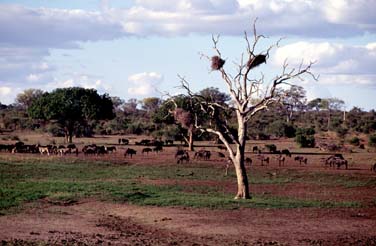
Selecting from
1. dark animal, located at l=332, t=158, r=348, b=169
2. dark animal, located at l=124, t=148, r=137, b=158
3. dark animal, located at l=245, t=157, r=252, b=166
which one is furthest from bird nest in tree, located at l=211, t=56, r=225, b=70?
dark animal, located at l=124, t=148, r=137, b=158

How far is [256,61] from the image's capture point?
2717cm

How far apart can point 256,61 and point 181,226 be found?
9407mm

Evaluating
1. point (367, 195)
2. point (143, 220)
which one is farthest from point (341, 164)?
point (143, 220)

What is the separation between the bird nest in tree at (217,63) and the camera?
27172mm

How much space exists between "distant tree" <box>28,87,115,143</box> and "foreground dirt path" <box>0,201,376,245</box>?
1821 inches

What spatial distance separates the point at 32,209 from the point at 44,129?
73.9m

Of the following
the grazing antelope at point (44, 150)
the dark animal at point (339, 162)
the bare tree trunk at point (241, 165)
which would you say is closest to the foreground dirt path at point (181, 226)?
the bare tree trunk at point (241, 165)

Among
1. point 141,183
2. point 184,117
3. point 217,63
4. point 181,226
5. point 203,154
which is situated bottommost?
point 181,226

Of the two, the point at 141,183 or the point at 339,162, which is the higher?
the point at 339,162

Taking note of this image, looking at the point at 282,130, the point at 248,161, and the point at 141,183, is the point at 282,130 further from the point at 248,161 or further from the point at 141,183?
the point at 141,183

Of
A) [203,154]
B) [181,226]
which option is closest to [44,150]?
[203,154]

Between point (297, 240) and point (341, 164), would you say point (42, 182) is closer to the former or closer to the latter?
point (297, 240)

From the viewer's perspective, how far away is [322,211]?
24.4 m

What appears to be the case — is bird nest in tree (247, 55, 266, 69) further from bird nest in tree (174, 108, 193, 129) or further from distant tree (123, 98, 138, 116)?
distant tree (123, 98, 138, 116)
